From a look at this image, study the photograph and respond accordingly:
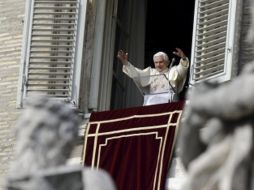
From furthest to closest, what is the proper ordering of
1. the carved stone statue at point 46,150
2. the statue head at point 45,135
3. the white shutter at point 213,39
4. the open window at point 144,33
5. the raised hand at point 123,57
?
the open window at point 144,33
the raised hand at point 123,57
the white shutter at point 213,39
the statue head at point 45,135
the carved stone statue at point 46,150

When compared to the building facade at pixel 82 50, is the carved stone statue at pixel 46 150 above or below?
above

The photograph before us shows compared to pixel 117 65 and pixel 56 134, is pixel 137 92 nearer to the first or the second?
pixel 117 65

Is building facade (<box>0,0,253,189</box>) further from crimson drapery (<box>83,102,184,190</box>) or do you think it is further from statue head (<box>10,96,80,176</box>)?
statue head (<box>10,96,80,176</box>)

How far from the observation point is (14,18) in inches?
727

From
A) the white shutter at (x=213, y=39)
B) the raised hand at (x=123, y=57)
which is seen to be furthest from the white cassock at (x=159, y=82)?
the white shutter at (x=213, y=39)

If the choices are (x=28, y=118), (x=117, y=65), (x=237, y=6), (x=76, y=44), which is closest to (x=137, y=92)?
(x=117, y=65)

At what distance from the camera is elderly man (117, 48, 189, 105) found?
17.4m

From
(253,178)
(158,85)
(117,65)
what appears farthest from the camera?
(117,65)

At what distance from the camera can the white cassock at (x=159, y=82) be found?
17406 mm

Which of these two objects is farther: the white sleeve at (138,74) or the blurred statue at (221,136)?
the white sleeve at (138,74)

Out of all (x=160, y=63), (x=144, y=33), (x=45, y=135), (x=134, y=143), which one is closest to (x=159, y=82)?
(x=160, y=63)

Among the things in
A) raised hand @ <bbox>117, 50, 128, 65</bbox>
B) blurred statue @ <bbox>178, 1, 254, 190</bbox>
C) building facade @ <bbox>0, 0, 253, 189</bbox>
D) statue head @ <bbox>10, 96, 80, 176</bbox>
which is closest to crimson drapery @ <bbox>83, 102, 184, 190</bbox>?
building facade @ <bbox>0, 0, 253, 189</bbox>

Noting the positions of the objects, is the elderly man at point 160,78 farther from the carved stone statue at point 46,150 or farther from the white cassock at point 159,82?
the carved stone statue at point 46,150

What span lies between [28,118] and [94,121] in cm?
1078
